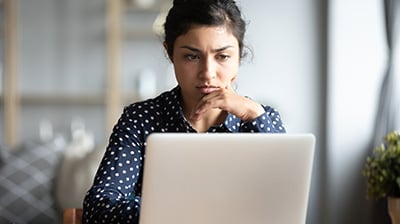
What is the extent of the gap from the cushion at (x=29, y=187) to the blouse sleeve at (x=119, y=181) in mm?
2212

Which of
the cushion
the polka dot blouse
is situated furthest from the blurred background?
the polka dot blouse

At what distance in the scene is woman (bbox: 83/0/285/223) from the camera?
4.47 feet

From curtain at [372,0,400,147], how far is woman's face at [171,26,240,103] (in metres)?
2.46

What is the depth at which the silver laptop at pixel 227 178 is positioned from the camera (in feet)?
3.17

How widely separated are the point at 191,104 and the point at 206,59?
162 mm

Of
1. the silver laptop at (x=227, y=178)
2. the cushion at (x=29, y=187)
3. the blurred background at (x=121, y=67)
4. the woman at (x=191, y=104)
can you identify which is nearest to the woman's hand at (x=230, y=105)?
the woman at (x=191, y=104)

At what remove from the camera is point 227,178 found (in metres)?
1.00

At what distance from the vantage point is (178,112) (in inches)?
60.1

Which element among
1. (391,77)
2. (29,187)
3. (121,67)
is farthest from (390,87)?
(29,187)

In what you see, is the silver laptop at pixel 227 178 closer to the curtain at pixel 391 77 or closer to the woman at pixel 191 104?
the woman at pixel 191 104

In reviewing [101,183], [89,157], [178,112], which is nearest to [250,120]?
[178,112]

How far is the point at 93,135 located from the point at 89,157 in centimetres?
96

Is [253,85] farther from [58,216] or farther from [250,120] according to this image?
[250,120]

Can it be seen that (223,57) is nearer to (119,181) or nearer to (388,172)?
(119,181)
